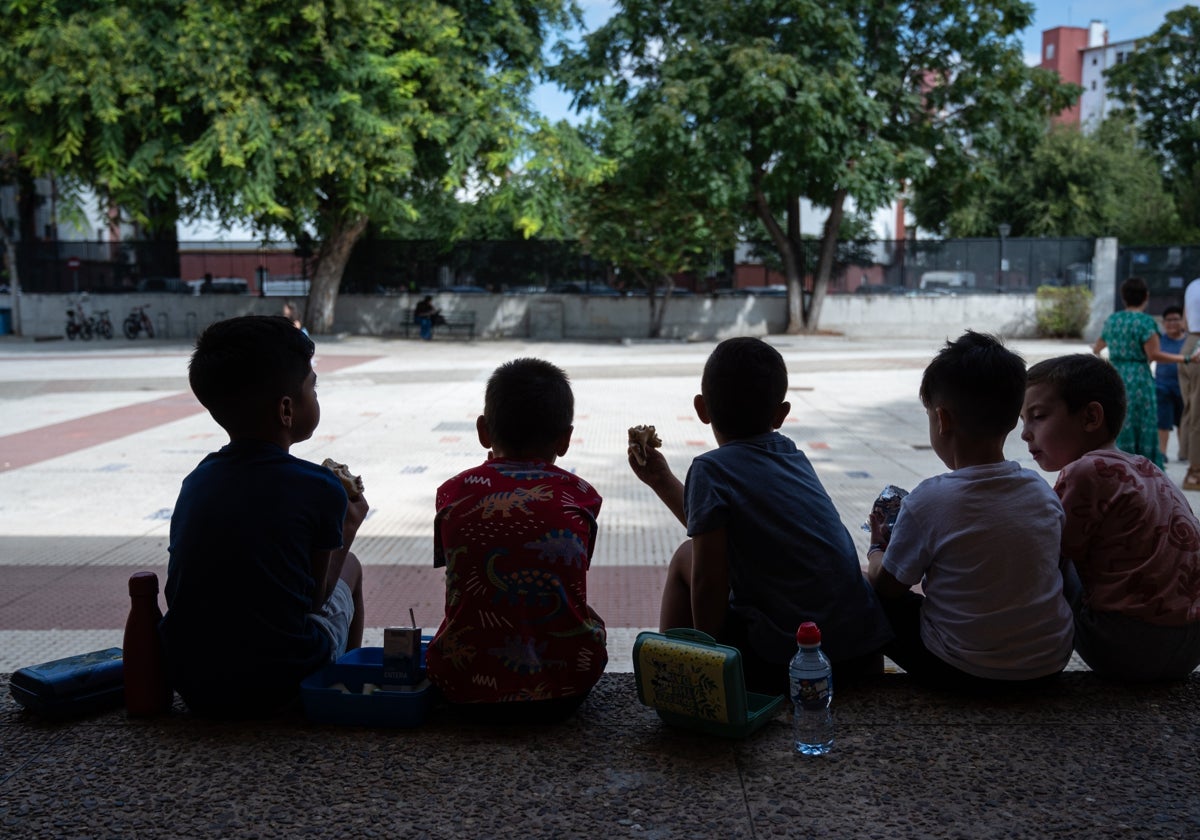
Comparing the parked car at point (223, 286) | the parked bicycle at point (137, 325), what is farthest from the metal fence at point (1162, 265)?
the parked bicycle at point (137, 325)

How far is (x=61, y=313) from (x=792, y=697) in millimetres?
34764

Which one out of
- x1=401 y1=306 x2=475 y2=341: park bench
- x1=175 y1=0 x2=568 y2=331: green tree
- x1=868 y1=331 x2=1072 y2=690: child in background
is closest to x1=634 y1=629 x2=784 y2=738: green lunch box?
x1=868 y1=331 x2=1072 y2=690: child in background

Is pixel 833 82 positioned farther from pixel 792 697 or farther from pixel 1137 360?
pixel 792 697

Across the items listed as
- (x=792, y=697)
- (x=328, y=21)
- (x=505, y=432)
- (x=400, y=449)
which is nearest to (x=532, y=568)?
(x=505, y=432)

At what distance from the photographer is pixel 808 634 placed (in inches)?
109

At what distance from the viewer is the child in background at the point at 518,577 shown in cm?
289

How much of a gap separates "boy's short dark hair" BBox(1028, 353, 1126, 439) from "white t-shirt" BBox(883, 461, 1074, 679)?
346mm

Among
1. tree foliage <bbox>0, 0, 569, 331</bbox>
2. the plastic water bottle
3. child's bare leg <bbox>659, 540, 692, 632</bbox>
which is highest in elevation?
tree foliage <bbox>0, 0, 569, 331</bbox>

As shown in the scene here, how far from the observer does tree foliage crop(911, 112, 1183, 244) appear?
47.0 m

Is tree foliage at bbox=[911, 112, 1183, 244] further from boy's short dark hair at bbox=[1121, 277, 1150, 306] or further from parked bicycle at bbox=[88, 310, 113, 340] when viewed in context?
boy's short dark hair at bbox=[1121, 277, 1150, 306]

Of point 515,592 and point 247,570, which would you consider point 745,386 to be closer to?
point 515,592

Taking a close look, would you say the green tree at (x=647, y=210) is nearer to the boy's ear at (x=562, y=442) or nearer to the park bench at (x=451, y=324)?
the park bench at (x=451, y=324)

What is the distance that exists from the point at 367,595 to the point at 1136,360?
5.70m

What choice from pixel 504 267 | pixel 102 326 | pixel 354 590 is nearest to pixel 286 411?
pixel 354 590
